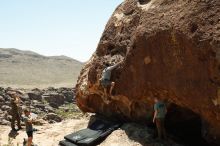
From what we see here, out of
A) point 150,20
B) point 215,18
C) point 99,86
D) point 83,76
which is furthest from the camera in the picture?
point 83,76

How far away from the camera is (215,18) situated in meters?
9.07

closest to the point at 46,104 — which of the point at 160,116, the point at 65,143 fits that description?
the point at 65,143

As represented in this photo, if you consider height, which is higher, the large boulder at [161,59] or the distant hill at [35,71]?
the large boulder at [161,59]

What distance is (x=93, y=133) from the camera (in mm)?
12117

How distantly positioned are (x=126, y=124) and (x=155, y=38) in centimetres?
312

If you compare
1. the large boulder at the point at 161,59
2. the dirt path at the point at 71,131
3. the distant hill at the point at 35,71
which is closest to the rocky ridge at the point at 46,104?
the dirt path at the point at 71,131

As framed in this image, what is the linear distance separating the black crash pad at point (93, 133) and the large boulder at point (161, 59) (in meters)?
0.60

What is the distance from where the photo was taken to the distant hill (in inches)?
2283

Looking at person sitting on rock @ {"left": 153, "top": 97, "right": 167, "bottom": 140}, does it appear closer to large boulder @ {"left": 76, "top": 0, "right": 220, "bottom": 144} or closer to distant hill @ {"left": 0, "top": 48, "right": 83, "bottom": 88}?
large boulder @ {"left": 76, "top": 0, "right": 220, "bottom": 144}

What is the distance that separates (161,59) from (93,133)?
336 centimetres

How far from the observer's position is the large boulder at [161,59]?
30.0 feet

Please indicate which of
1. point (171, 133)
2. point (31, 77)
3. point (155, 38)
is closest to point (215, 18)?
point (155, 38)

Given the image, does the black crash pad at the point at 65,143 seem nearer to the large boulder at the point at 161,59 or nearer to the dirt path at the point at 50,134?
the dirt path at the point at 50,134

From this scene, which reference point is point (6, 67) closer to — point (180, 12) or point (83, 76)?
point (83, 76)
